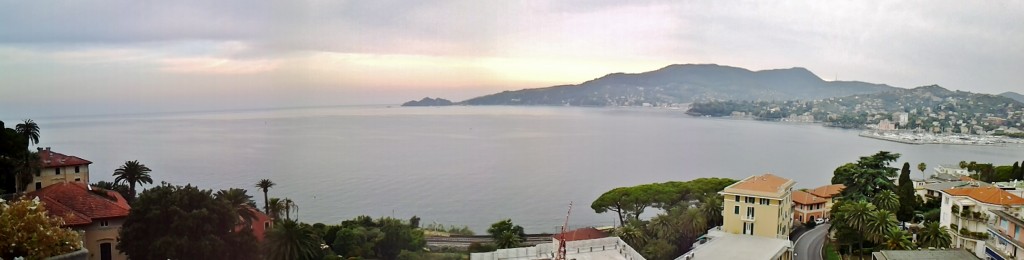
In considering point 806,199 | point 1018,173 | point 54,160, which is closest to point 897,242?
point 806,199

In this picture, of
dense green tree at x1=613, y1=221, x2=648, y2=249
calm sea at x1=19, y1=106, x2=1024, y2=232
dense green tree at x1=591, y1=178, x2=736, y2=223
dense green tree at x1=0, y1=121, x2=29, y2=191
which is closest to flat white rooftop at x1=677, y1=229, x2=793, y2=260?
dense green tree at x1=613, y1=221, x2=648, y2=249

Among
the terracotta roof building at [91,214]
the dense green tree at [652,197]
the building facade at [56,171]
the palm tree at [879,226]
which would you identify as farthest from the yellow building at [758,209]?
the building facade at [56,171]

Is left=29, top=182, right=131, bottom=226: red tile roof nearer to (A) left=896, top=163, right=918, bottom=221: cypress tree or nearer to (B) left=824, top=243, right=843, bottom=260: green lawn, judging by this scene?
(B) left=824, top=243, right=843, bottom=260: green lawn

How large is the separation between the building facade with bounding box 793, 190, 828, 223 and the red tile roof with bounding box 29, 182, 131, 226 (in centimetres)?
2461

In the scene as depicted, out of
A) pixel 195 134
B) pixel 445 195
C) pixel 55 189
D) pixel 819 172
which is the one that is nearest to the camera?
pixel 55 189

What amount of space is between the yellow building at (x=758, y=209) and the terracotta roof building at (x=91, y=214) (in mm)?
17714

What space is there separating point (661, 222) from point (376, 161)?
44.4 meters

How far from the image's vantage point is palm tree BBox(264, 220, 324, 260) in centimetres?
1666

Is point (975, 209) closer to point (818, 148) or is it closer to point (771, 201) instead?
point (771, 201)

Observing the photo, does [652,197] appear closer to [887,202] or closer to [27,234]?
[887,202]

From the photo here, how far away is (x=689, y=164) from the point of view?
199 ft

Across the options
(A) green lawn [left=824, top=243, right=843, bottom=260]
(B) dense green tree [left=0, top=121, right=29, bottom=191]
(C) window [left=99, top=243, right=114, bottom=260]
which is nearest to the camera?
(C) window [left=99, top=243, right=114, bottom=260]

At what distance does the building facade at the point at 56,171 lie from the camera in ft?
62.1

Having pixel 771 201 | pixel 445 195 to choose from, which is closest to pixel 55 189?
pixel 771 201
